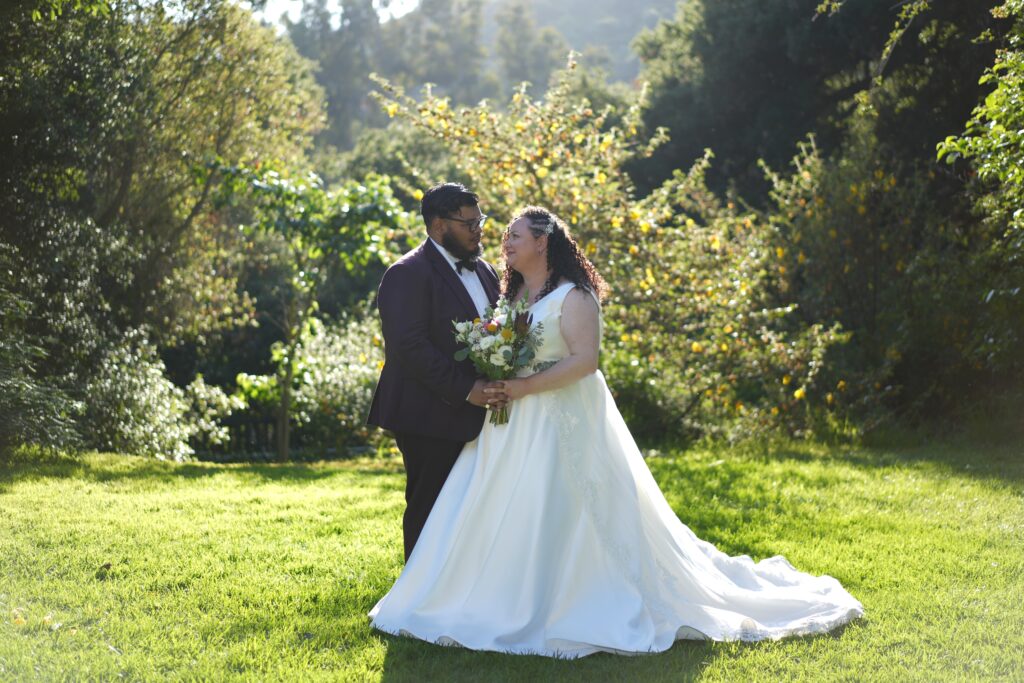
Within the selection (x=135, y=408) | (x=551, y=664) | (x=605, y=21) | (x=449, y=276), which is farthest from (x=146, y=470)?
(x=605, y=21)

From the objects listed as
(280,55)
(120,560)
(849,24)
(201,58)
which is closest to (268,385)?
(201,58)

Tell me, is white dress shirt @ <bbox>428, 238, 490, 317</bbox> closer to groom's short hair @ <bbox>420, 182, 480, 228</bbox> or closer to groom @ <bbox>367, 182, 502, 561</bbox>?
groom @ <bbox>367, 182, 502, 561</bbox>

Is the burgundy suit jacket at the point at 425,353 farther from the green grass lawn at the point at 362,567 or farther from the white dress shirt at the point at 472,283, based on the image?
the green grass lawn at the point at 362,567

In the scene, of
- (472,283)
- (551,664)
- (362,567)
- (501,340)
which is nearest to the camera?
(551,664)

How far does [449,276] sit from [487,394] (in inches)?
25.3

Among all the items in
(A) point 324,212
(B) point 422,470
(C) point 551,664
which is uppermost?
(A) point 324,212


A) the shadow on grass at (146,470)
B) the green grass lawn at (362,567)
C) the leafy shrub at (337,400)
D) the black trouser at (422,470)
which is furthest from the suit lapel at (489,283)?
the leafy shrub at (337,400)

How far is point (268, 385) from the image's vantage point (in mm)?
12008

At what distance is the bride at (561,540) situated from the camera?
13.4 ft

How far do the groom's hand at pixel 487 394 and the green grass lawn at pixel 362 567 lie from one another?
1.08 metres

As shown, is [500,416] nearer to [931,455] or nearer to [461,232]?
[461,232]

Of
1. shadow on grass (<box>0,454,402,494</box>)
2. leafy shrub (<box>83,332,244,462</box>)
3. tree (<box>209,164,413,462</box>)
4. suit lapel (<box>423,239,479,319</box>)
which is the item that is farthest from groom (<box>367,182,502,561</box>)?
leafy shrub (<box>83,332,244,462</box>)

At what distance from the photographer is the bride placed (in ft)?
13.4

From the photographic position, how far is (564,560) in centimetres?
418
